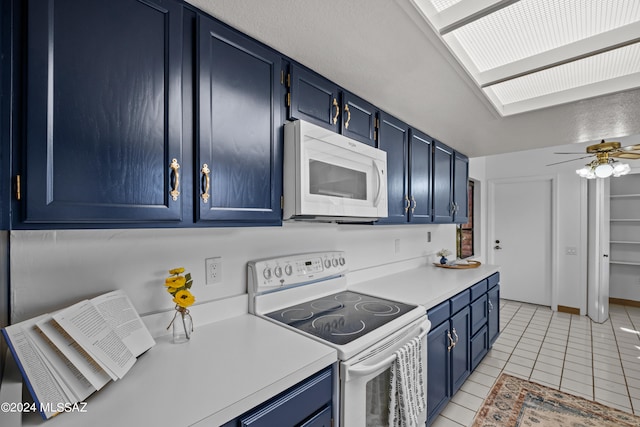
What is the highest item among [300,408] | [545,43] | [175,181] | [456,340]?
[545,43]

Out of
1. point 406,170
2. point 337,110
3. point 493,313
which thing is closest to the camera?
point 337,110

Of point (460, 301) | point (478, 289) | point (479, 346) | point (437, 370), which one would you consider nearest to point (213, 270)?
point (437, 370)

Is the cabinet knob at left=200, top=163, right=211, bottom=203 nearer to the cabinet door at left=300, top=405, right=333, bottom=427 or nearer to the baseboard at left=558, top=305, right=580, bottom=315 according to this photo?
the cabinet door at left=300, top=405, right=333, bottom=427

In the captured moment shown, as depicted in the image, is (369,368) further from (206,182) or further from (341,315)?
(206,182)

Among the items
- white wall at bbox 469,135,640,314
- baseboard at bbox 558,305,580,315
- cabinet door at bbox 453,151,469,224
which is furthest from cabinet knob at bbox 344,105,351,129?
baseboard at bbox 558,305,580,315

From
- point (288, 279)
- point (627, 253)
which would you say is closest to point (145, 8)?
point (288, 279)

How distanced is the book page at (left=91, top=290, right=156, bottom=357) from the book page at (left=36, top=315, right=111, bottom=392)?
13 centimetres

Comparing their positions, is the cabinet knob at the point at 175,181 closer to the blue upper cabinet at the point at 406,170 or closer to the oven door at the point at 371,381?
the oven door at the point at 371,381

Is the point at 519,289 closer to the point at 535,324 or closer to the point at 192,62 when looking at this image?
the point at 535,324

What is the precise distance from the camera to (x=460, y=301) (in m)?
2.12

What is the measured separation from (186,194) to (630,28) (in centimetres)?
201

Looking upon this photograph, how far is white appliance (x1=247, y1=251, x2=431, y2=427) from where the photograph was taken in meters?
1.13

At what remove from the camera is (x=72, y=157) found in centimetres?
79

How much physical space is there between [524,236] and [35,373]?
18.0 feet
